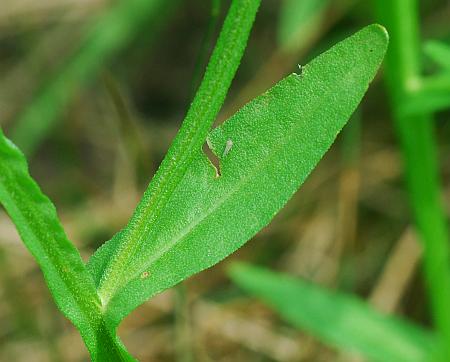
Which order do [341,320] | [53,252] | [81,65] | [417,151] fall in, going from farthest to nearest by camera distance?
1. [81,65]
2. [341,320]
3. [417,151]
4. [53,252]

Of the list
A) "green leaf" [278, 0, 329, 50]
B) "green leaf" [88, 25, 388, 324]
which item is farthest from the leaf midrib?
"green leaf" [278, 0, 329, 50]

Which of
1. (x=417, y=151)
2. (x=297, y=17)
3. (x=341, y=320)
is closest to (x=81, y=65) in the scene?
(x=297, y=17)

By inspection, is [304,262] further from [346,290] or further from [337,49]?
[337,49]

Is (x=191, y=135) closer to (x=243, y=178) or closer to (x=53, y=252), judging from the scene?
(x=243, y=178)

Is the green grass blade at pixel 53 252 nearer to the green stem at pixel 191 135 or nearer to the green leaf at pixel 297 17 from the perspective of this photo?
the green stem at pixel 191 135

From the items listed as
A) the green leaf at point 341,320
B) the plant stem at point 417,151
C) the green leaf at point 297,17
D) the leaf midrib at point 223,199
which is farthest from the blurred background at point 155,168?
the leaf midrib at point 223,199

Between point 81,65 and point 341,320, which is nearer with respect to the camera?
point 341,320
